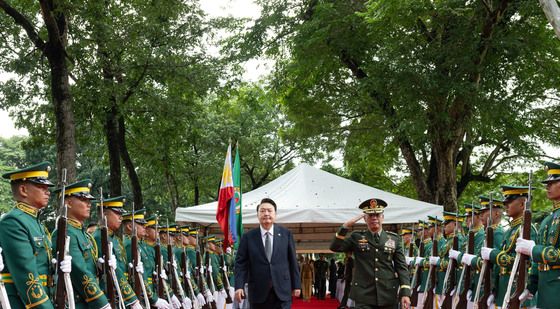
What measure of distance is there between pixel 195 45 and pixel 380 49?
15.8 feet

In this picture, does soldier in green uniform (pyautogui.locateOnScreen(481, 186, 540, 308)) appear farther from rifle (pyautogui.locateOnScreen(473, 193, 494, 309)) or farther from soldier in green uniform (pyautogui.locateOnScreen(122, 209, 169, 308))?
soldier in green uniform (pyautogui.locateOnScreen(122, 209, 169, 308))

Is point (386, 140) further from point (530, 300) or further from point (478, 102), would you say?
point (530, 300)

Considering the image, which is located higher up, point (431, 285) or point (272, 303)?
point (272, 303)

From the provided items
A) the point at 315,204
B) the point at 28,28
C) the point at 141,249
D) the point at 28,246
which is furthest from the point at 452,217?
the point at 28,28

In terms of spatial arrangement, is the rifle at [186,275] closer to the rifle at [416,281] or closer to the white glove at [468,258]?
the rifle at [416,281]

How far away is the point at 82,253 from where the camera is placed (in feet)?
20.4

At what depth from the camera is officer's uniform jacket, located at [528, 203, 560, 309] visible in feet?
19.7

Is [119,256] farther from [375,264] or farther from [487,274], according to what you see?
[487,274]

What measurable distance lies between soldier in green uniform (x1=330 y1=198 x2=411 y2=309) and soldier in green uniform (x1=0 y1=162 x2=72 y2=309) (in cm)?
303

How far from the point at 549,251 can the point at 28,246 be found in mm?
3967

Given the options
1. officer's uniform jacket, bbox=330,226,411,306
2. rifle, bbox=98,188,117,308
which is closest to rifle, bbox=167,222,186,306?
rifle, bbox=98,188,117,308

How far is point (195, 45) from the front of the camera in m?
19.4

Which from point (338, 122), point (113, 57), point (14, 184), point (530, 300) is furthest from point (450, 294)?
point (338, 122)

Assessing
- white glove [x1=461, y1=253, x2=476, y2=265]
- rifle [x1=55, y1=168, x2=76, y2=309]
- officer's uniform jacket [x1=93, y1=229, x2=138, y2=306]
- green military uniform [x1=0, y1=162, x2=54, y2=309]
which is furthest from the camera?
white glove [x1=461, y1=253, x2=476, y2=265]
